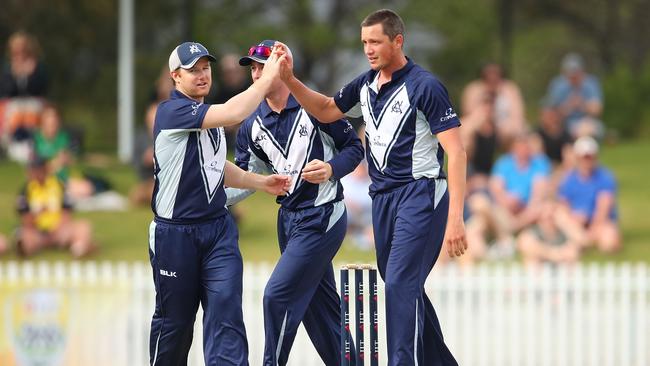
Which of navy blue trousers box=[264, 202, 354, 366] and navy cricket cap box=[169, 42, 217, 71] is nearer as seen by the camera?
navy cricket cap box=[169, 42, 217, 71]

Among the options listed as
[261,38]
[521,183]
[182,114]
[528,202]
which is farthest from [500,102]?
[182,114]

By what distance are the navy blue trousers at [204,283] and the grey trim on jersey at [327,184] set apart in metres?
0.65

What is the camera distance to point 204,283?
733cm

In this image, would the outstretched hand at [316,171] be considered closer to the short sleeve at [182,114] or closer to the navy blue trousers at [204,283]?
the navy blue trousers at [204,283]

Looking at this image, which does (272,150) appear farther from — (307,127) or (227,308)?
(227,308)

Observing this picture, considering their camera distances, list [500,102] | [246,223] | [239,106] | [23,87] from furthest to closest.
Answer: [500,102] < [23,87] < [246,223] < [239,106]

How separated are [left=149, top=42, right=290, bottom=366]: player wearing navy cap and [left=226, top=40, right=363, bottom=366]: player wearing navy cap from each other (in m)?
0.31

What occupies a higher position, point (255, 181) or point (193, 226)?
point (255, 181)

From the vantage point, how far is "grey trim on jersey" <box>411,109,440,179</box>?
724cm

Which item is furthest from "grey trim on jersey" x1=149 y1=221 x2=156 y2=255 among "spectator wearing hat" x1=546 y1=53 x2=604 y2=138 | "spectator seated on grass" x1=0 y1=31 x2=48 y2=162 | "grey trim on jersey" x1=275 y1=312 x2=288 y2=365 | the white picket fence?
"spectator wearing hat" x1=546 y1=53 x2=604 y2=138

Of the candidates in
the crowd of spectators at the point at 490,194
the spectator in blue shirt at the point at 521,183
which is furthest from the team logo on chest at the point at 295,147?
the spectator in blue shirt at the point at 521,183

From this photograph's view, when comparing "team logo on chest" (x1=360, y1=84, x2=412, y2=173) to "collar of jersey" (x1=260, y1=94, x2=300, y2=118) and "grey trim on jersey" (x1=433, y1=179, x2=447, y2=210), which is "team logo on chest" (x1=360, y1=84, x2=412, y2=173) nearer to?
"grey trim on jersey" (x1=433, y1=179, x2=447, y2=210)

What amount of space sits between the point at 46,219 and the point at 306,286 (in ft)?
26.4

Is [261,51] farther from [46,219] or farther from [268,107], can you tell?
[46,219]
